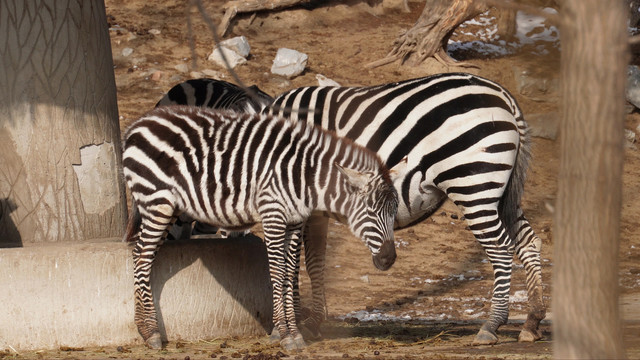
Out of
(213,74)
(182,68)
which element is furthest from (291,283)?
(182,68)

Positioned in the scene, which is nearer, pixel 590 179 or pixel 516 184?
pixel 590 179

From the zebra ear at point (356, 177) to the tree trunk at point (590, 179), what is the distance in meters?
3.26

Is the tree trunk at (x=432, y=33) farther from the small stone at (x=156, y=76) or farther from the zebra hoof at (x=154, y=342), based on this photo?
the zebra hoof at (x=154, y=342)

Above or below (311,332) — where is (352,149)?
above

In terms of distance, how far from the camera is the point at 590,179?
3146 millimetres

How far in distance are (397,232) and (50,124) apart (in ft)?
20.6

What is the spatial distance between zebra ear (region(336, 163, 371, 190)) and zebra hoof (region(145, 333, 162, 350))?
1844 millimetres

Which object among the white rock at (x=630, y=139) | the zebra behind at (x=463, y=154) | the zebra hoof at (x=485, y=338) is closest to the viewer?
A: the zebra hoof at (x=485, y=338)

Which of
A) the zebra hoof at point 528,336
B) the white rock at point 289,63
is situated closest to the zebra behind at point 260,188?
the zebra hoof at point 528,336

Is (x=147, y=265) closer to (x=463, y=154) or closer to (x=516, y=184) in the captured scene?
(x=463, y=154)

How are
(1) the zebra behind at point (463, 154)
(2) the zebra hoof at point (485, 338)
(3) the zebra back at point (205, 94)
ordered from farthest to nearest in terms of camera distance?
(3) the zebra back at point (205, 94)
(1) the zebra behind at point (463, 154)
(2) the zebra hoof at point (485, 338)

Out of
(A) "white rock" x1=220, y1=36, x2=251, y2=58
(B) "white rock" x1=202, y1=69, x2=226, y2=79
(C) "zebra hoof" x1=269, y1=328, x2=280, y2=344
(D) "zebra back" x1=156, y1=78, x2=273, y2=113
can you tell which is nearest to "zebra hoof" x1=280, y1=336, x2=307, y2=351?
(C) "zebra hoof" x1=269, y1=328, x2=280, y2=344

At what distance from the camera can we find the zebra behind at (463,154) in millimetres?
6910

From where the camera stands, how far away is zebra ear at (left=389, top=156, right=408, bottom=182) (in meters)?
6.76
